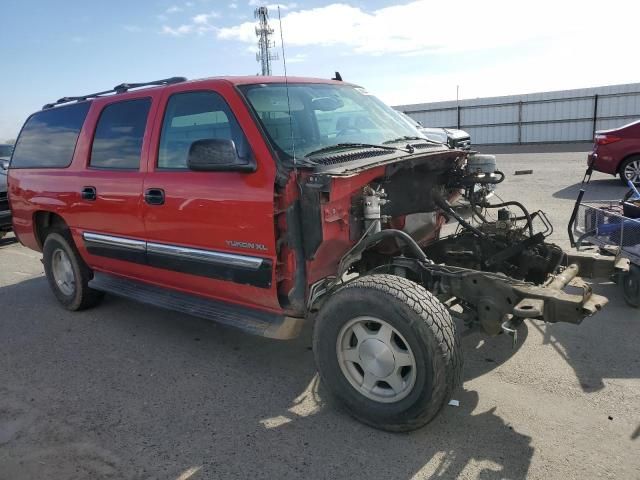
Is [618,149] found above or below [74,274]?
above

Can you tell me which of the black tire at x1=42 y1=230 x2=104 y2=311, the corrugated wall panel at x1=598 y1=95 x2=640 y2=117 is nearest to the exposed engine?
the black tire at x1=42 y1=230 x2=104 y2=311

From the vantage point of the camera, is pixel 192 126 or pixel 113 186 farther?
pixel 113 186

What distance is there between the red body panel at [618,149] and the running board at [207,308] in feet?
31.5

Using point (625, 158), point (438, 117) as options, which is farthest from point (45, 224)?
point (438, 117)

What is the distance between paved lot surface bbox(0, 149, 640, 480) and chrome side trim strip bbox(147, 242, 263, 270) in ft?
2.83

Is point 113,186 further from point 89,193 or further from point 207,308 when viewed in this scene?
point 207,308

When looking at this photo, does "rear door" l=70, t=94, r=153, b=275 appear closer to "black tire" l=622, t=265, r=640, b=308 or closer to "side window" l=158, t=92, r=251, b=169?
"side window" l=158, t=92, r=251, b=169

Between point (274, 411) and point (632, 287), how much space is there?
130 inches

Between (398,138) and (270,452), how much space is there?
8.31 feet

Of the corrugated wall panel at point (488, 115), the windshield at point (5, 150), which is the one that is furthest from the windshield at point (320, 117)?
the corrugated wall panel at point (488, 115)

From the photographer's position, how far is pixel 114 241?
465cm

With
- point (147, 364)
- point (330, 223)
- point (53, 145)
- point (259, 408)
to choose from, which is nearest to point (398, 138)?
point (330, 223)

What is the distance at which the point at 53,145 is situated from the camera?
5410 millimetres

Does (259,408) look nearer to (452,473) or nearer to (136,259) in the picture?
(452,473)
